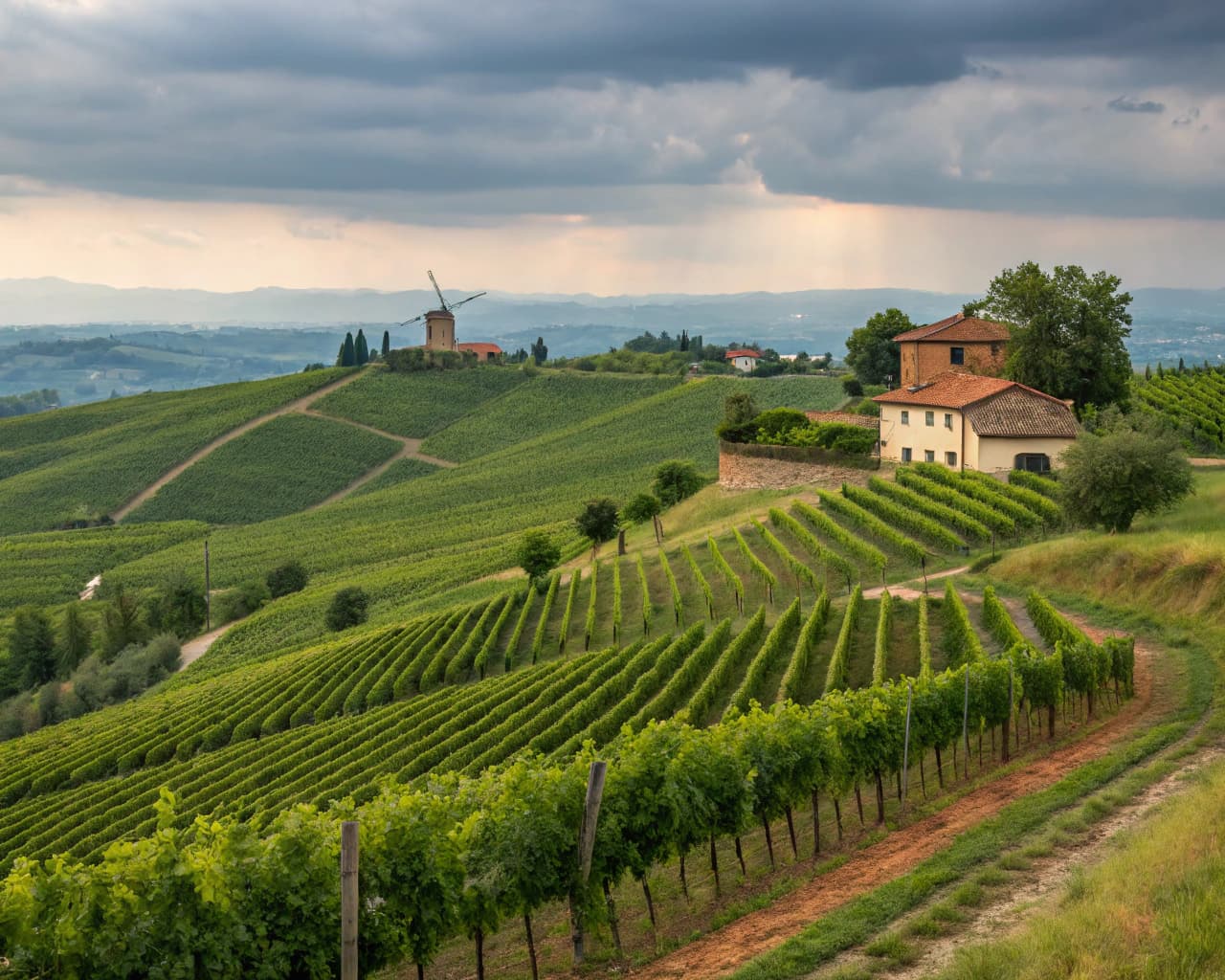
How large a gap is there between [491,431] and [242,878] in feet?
383

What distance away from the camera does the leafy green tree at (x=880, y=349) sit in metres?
73.6

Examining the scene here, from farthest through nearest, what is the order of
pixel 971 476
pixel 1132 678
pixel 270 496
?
pixel 270 496 → pixel 971 476 → pixel 1132 678

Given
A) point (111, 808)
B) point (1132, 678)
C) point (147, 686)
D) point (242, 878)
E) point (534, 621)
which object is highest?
point (242, 878)

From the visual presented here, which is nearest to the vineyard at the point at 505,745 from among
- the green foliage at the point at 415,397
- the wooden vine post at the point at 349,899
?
the wooden vine post at the point at 349,899

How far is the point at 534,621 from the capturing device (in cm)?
4119

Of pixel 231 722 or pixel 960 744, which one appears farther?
pixel 231 722

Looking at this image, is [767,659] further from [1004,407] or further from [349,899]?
[1004,407]

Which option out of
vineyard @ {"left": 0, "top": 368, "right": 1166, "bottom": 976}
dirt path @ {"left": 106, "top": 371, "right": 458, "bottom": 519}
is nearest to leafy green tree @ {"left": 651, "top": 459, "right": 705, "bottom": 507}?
vineyard @ {"left": 0, "top": 368, "right": 1166, "bottom": 976}

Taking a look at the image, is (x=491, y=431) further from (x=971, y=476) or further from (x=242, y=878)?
(x=242, y=878)

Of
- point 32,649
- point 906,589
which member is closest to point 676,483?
point 906,589

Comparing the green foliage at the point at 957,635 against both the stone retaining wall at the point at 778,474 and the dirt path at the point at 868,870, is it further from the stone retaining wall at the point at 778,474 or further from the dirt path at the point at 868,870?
the stone retaining wall at the point at 778,474

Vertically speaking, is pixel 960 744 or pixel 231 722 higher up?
pixel 960 744

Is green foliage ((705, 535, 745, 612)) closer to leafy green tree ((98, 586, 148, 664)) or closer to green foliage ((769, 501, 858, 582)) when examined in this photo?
green foliage ((769, 501, 858, 582))

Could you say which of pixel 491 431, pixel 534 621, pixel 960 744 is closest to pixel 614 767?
pixel 960 744
